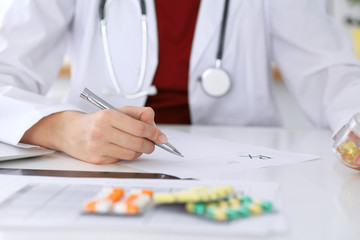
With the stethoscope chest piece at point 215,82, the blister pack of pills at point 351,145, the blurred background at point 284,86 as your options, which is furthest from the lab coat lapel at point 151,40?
the blurred background at point 284,86

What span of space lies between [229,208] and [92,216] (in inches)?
5.0

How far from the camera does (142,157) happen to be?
0.79 meters

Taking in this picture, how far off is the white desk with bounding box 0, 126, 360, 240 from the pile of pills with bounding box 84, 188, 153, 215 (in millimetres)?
27

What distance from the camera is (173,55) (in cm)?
126

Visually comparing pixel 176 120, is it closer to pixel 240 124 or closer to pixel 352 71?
pixel 240 124

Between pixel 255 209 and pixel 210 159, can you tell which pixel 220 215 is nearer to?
pixel 255 209

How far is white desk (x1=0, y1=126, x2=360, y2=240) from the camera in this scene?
17.2 inches

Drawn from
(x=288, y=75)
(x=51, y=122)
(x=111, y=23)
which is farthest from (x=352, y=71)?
(x=51, y=122)

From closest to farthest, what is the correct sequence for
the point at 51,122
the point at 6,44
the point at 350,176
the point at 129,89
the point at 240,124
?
the point at 350,176, the point at 51,122, the point at 6,44, the point at 129,89, the point at 240,124

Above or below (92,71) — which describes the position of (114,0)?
above

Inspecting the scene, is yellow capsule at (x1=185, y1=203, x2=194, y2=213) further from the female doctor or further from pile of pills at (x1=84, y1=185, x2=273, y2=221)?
the female doctor

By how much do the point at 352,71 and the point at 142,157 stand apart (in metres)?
0.60

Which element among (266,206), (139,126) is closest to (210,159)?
(139,126)

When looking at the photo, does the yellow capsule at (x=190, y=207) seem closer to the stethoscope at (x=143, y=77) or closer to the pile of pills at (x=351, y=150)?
the pile of pills at (x=351, y=150)
